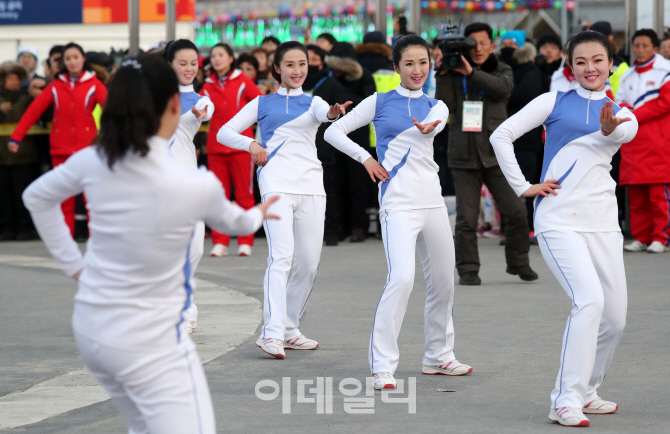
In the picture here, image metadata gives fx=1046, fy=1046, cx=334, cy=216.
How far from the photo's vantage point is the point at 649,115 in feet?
37.2

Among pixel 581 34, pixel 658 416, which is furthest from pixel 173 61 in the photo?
pixel 658 416

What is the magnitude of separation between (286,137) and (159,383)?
13.4 ft

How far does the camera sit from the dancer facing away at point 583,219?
195 inches

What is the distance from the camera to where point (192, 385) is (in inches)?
130

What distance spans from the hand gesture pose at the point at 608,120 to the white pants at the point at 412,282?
4.06 ft

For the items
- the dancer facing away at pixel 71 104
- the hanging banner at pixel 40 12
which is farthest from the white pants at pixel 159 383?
the hanging banner at pixel 40 12

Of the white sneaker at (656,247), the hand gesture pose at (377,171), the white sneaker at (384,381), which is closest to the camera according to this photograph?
the white sneaker at (384,381)

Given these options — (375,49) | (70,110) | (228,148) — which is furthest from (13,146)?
(375,49)

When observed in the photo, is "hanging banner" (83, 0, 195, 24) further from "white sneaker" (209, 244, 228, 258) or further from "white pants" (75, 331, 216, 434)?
"white pants" (75, 331, 216, 434)

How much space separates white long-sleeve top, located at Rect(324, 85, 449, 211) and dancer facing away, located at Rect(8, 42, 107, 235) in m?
6.85

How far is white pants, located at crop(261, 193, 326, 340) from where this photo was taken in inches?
270

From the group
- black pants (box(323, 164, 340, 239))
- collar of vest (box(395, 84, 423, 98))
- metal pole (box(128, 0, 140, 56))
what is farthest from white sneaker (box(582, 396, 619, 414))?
metal pole (box(128, 0, 140, 56))

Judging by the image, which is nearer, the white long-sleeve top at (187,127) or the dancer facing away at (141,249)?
the dancer facing away at (141,249)

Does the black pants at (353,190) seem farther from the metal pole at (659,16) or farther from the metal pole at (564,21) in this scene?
the metal pole at (564,21)
